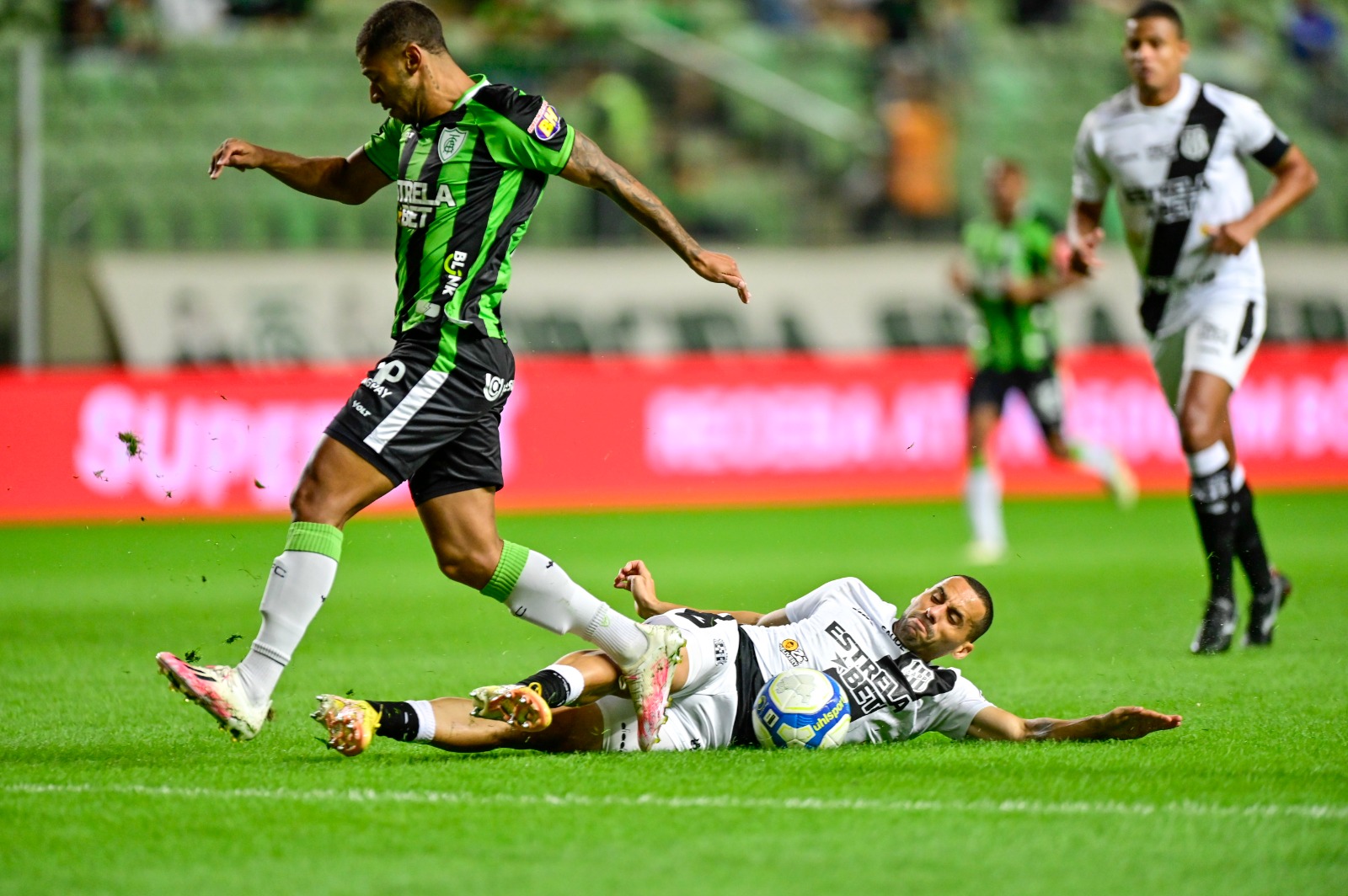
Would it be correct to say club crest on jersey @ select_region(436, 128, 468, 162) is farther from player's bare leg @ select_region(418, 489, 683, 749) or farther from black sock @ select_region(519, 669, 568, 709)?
black sock @ select_region(519, 669, 568, 709)

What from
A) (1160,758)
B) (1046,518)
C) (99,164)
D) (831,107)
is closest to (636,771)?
(1160,758)

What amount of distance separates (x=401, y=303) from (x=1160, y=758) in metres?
2.56

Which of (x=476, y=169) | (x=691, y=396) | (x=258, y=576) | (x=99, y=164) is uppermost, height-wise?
(x=99, y=164)

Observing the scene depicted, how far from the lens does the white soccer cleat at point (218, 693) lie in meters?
4.72

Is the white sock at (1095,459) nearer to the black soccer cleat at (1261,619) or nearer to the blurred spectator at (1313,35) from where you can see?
the black soccer cleat at (1261,619)

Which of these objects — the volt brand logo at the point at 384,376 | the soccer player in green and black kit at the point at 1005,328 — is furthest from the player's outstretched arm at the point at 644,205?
the soccer player in green and black kit at the point at 1005,328

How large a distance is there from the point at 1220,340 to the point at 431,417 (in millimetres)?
3897

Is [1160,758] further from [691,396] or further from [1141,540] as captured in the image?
[691,396]

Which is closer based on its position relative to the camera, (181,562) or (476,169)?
(476,169)

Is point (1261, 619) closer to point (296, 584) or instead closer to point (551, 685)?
point (551, 685)

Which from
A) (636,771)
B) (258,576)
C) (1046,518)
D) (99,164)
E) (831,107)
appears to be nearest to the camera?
(636,771)

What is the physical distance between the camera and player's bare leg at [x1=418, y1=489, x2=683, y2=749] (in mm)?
5113

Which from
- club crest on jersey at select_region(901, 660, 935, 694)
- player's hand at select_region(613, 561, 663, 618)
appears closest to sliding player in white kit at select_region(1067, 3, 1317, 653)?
club crest on jersey at select_region(901, 660, 935, 694)

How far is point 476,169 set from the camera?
530 centimetres
